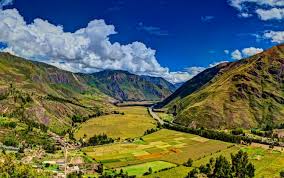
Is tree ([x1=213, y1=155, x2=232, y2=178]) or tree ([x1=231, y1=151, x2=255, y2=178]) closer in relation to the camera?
tree ([x1=213, y1=155, x2=232, y2=178])

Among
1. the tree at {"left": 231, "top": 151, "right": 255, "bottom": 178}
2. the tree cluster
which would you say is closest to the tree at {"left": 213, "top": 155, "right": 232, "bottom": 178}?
the tree cluster

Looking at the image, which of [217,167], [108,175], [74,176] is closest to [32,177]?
[74,176]

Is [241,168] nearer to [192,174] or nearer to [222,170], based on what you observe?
[222,170]

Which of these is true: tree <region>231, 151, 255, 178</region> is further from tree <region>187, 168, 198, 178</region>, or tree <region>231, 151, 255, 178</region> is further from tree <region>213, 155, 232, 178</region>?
tree <region>187, 168, 198, 178</region>

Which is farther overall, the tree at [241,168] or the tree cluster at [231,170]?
the tree at [241,168]

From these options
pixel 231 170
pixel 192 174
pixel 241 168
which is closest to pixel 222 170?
pixel 231 170

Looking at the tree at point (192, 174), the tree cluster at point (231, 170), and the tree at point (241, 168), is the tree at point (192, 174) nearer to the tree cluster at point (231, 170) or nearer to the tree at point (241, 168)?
the tree cluster at point (231, 170)

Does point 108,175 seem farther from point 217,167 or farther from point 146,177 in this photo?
point 217,167

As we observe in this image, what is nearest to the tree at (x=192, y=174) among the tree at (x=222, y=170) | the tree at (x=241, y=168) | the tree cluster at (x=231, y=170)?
the tree cluster at (x=231, y=170)

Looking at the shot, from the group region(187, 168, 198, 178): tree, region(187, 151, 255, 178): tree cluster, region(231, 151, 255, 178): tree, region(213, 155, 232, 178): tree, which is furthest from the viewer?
region(187, 168, 198, 178): tree

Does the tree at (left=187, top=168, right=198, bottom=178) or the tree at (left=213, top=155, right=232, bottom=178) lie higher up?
the tree at (left=213, top=155, right=232, bottom=178)

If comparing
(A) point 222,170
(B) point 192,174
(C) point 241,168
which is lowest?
(B) point 192,174
